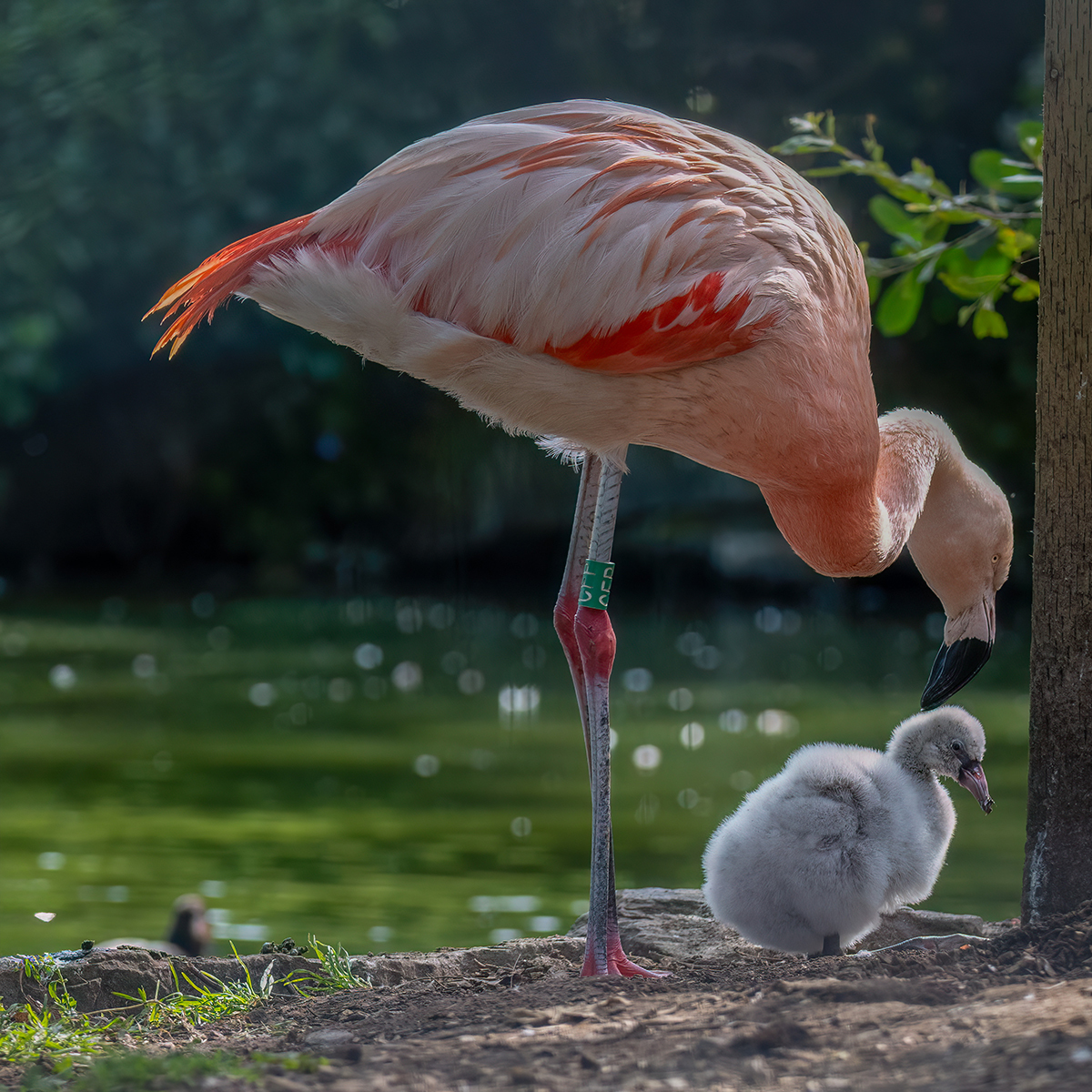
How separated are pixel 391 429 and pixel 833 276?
55.5 ft

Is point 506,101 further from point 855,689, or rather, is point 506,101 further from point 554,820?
point 554,820

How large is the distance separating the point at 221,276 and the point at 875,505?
1.77 meters

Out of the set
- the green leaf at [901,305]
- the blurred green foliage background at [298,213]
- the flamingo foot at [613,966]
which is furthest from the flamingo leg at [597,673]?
the blurred green foliage background at [298,213]

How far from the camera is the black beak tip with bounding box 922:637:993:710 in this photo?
382 centimetres

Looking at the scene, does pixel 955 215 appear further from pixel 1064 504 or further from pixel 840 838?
pixel 840 838

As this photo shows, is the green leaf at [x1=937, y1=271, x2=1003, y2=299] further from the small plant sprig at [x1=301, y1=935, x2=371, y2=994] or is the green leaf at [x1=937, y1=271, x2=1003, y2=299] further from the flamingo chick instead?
the small plant sprig at [x1=301, y1=935, x2=371, y2=994]

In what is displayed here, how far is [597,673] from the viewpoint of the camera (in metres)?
3.63

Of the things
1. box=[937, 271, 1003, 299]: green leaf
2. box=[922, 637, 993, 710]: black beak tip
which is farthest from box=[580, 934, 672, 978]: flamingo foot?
box=[937, 271, 1003, 299]: green leaf

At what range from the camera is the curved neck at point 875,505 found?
11.8 feet

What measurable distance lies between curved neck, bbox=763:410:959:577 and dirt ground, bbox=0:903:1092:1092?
1.03m

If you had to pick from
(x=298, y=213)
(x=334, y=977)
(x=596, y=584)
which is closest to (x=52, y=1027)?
(x=334, y=977)

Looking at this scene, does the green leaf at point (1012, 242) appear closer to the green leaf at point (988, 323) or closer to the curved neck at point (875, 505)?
the green leaf at point (988, 323)

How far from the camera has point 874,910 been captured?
358cm

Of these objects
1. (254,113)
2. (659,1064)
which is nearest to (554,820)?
(659,1064)
